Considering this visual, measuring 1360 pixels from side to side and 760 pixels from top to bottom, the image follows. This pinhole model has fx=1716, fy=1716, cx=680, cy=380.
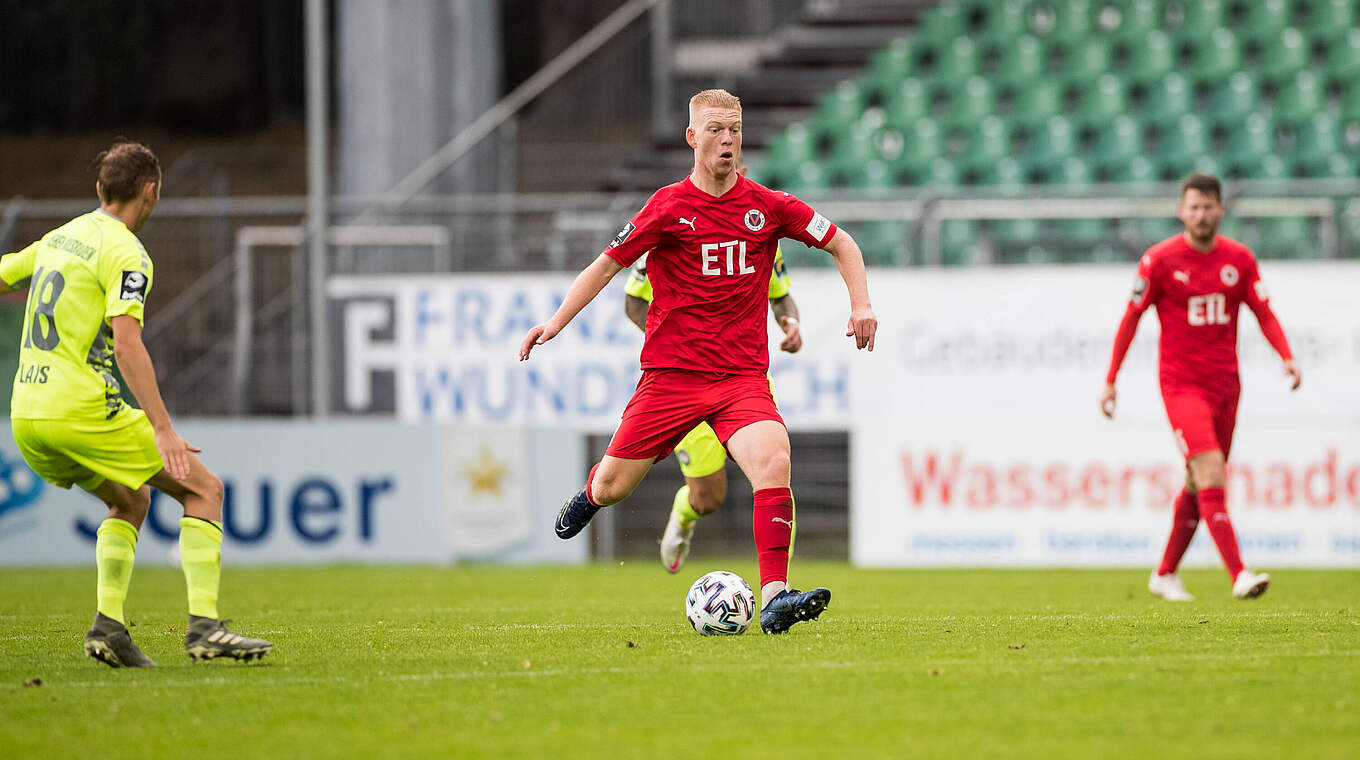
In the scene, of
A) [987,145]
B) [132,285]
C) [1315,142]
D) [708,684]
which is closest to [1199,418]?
[708,684]

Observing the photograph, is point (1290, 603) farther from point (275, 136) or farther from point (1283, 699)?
point (275, 136)

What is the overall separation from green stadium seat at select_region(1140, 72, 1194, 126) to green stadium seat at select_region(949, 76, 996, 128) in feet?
5.39

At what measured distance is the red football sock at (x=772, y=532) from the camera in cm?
689

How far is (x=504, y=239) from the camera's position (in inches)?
602

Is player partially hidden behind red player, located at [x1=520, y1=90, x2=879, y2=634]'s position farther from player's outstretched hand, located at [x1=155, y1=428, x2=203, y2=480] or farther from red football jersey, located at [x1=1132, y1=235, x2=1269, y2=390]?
red football jersey, located at [x1=1132, y1=235, x2=1269, y2=390]

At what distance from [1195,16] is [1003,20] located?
2093 mm

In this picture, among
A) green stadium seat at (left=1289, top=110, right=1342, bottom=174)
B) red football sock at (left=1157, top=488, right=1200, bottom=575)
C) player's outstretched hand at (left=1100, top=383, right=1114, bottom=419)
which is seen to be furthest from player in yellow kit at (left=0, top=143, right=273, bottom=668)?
green stadium seat at (left=1289, top=110, right=1342, bottom=174)

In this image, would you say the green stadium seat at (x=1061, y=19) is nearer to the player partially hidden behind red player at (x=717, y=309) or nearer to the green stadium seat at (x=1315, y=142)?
the green stadium seat at (x=1315, y=142)

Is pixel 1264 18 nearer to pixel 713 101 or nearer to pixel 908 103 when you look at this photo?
pixel 908 103

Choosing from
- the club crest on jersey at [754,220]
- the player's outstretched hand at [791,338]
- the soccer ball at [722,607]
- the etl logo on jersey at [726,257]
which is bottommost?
the soccer ball at [722,607]

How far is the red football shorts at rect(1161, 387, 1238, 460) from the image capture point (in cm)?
897

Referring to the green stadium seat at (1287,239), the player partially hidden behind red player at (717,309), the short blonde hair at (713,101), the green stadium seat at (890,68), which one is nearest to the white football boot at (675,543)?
the player partially hidden behind red player at (717,309)

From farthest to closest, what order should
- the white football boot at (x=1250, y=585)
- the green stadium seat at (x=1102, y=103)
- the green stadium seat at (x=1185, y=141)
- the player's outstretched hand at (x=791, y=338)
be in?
the green stadium seat at (x=1102, y=103), the green stadium seat at (x=1185, y=141), the white football boot at (x=1250, y=585), the player's outstretched hand at (x=791, y=338)

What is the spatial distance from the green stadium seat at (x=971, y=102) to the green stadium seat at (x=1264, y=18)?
3.04 meters
